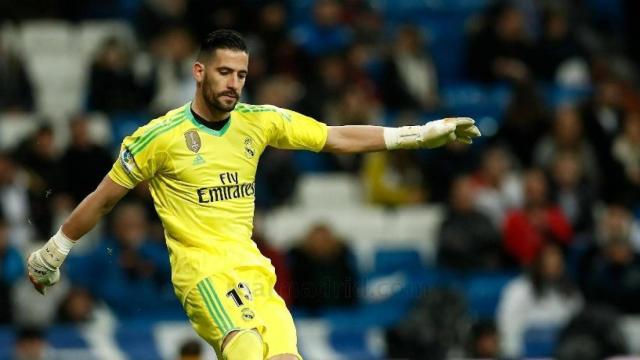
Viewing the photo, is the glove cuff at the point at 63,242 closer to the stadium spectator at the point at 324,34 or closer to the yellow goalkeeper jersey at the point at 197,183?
the yellow goalkeeper jersey at the point at 197,183

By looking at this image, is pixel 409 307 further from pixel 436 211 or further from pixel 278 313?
pixel 278 313

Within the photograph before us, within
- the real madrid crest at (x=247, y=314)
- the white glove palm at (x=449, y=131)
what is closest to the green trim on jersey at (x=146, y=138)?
the real madrid crest at (x=247, y=314)

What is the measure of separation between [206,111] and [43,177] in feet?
20.4

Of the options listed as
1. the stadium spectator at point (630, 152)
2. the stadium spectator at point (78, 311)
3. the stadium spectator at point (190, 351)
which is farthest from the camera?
the stadium spectator at point (630, 152)

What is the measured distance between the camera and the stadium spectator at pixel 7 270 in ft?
40.2

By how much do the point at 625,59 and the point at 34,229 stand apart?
7598mm

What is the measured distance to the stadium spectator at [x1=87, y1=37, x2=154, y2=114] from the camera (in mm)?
14469

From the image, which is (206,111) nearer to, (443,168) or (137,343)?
(137,343)

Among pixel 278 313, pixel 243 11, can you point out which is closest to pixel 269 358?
pixel 278 313

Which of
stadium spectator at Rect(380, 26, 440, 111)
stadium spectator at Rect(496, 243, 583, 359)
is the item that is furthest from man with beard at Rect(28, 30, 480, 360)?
stadium spectator at Rect(380, 26, 440, 111)

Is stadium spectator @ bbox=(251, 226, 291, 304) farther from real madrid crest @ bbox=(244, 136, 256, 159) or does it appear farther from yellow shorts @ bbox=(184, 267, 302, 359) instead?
yellow shorts @ bbox=(184, 267, 302, 359)

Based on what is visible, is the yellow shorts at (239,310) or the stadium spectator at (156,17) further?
the stadium spectator at (156,17)

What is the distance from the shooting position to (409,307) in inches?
492

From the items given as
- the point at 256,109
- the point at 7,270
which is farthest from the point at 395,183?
the point at 256,109
